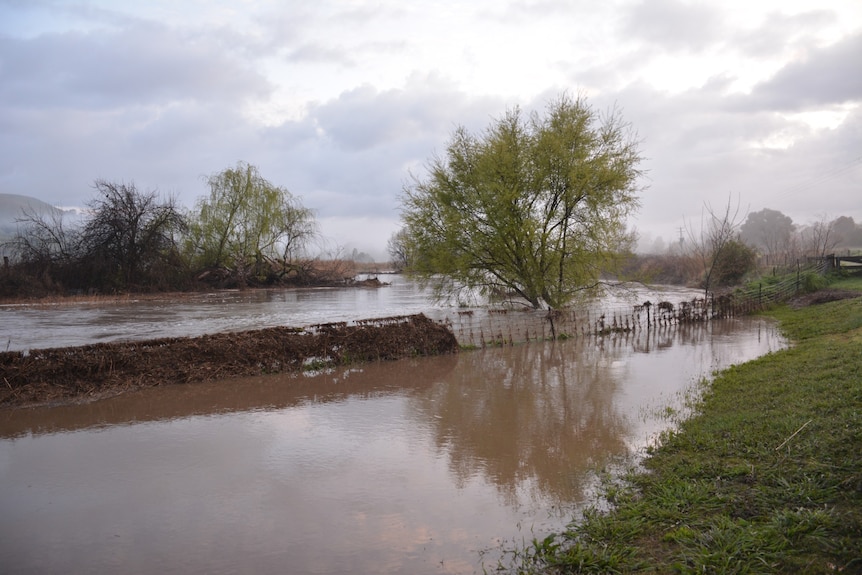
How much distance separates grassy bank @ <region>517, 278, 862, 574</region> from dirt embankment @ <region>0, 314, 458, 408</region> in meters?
9.02

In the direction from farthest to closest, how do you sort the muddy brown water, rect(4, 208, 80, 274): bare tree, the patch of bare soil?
rect(4, 208, 80, 274): bare tree, the patch of bare soil, the muddy brown water

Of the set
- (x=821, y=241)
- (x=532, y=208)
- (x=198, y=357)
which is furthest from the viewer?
(x=821, y=241)

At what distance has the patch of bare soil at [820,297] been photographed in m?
25.0

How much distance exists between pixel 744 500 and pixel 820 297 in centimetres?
2565

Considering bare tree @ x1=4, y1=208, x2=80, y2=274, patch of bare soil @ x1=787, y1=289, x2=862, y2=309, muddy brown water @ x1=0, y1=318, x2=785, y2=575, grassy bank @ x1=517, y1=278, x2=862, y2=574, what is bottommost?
muddy brown water @ x1=0, y1=318, x2=785, y2=575

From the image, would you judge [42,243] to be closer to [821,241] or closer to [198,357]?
[198,357]

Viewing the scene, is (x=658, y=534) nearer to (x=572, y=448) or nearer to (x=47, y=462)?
(x=572, y=448)

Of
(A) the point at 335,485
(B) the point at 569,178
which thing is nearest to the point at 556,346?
(B) the point at 569,178

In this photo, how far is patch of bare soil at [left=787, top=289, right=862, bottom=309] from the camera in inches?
983

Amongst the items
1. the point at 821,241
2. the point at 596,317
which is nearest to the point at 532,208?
the point at 596,317

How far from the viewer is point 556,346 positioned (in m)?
19.0

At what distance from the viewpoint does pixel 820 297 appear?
26078 millimetres

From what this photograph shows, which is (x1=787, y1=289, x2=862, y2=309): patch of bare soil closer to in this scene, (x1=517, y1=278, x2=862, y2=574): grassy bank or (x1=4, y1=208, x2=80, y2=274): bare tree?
(x1=517, y1=278, x2=862, y2=574): grassy bank

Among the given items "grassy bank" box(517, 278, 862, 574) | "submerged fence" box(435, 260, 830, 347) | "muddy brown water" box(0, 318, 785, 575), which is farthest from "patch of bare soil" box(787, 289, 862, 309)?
"grassy bank" box(517, 278, 862, 574)
